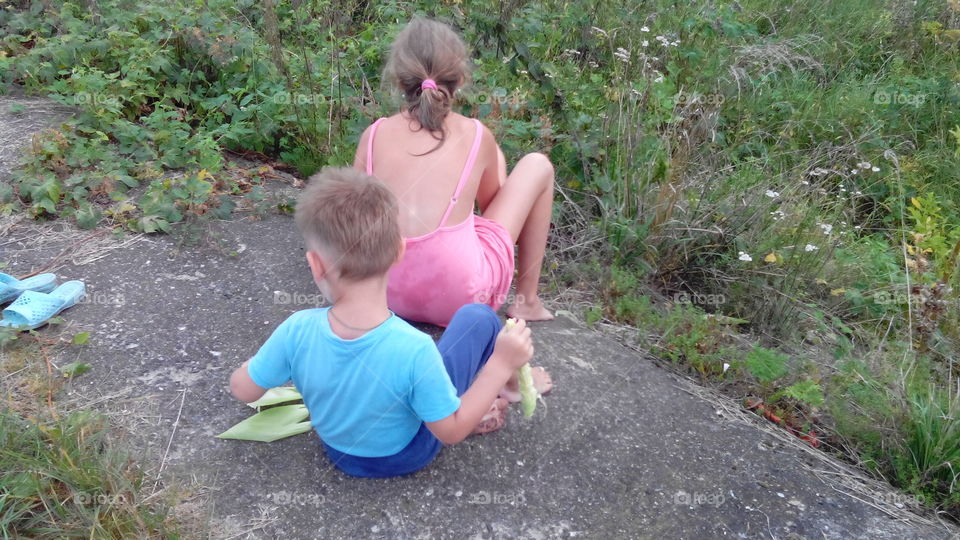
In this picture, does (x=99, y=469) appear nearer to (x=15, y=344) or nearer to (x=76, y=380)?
(x=76, y=380)

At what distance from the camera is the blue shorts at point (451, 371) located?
224 cm

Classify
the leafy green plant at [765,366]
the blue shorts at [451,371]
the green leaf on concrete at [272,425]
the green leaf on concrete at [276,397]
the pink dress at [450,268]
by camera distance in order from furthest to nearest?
the leafy green plant at [765,366], the pink dress at [450,268], the green leaf on concrete at [276,397], the green leaf on concrete at [272,425], the blue shorts at [451,371]

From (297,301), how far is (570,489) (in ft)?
4.77

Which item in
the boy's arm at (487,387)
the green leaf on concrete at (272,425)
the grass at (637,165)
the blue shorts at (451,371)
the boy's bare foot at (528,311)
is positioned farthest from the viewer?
the boy's bare foot at (528,311)

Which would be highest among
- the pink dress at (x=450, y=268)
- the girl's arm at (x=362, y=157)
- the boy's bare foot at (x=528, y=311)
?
the girl's arm at (x=362, y=157)

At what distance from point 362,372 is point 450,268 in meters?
0.80

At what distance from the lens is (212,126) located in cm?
437

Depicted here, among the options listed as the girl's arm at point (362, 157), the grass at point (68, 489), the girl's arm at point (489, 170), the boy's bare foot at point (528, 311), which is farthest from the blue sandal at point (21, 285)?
the boy's bare foot at point (528, 311)

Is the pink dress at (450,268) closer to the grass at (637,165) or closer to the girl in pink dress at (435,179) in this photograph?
the girl in pink dress at (435,179)

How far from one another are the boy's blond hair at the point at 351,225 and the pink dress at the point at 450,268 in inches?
29.0

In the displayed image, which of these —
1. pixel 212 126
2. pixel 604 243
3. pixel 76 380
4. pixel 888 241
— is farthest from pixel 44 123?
pixel 888 241

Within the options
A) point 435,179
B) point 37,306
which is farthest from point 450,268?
point 37,306

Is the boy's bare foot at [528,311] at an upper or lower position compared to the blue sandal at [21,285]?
lower

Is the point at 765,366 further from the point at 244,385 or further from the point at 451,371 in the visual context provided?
the point at 244,385
